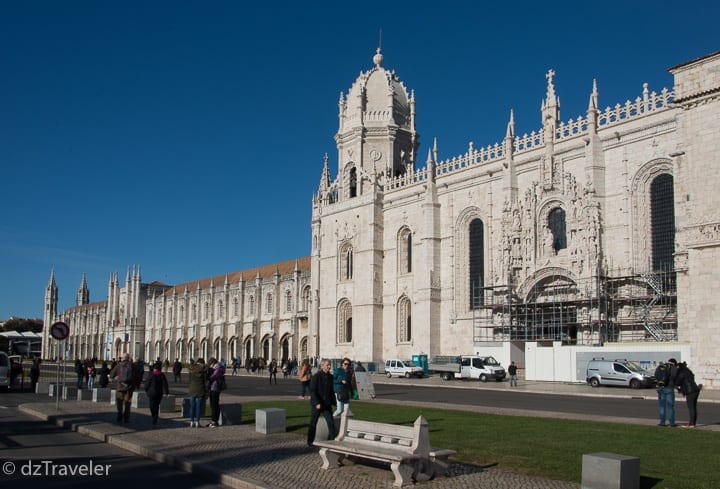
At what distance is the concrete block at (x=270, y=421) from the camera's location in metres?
14.6

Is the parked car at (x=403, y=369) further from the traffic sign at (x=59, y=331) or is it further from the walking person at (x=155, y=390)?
the walking person at (x=155, y=390)

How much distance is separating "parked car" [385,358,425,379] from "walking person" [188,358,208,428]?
29.0m

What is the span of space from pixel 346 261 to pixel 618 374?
91.9 feet

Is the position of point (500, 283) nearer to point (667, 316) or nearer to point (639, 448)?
point (667, 316)

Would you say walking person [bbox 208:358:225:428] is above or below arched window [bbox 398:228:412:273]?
below

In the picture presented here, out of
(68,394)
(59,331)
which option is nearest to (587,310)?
(68,394)

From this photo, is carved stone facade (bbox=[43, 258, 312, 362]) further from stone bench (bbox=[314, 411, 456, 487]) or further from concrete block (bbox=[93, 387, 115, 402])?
stone bench (bbox=[314, 411, 456, 487])

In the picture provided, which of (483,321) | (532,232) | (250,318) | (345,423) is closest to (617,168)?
(532,232)

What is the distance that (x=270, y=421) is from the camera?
1463cm

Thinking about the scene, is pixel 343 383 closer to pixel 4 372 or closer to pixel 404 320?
pixel 4 372

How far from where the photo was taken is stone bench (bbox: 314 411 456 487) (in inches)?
370

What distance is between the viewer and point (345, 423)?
10984 mm

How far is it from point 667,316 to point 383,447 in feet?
94.6

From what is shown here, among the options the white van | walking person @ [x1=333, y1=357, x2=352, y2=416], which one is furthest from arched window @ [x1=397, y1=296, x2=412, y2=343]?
walking person @ [x1=333, y1=357, x2=352, y2=416]
